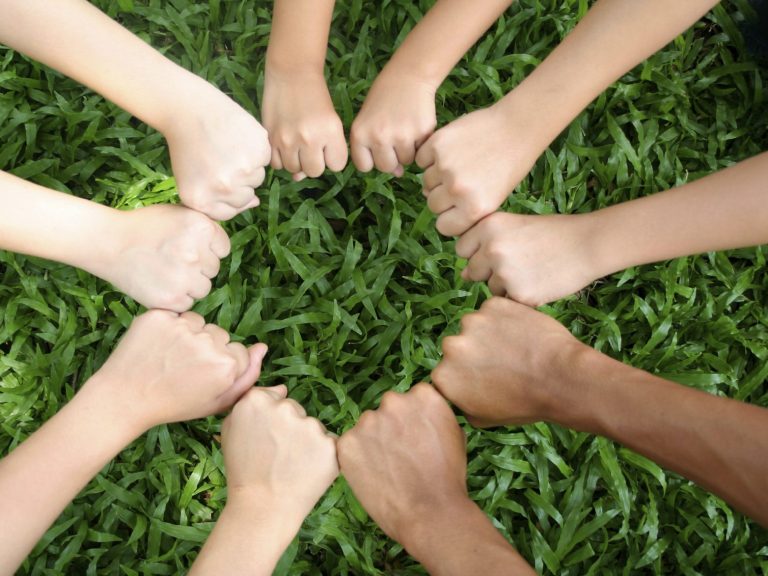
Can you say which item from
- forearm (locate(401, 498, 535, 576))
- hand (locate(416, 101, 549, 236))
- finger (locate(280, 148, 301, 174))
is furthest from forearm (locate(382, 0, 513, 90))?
forearm (locate(401, 498, 535, 576))

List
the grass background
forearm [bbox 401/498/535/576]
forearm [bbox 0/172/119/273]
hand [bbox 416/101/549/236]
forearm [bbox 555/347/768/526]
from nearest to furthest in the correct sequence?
forearm [bbox 555/347/768/526]
forearm [bbox 401/498/535/576]
forearm [bbox 0/172/119/273]
hand [bbox 416/101/549/236]
the grass background

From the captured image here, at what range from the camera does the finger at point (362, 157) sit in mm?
1649

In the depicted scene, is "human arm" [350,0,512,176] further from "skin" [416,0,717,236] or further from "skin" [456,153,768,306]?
"skin" [456,153,768,306]

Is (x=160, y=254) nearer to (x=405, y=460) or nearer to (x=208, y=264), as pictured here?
(x=208, y=264)

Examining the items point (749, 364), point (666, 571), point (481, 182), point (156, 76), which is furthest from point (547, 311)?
point (156, 76)

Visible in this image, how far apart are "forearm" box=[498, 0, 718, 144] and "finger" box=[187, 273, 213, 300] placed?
0.71m

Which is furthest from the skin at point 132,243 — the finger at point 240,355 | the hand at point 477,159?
the hand at point 477,159

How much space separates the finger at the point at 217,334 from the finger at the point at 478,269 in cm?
53

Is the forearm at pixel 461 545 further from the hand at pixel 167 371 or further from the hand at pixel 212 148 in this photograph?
the hand at pixel 212 148

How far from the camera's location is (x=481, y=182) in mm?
1568

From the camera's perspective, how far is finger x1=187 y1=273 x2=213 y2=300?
5.18ft

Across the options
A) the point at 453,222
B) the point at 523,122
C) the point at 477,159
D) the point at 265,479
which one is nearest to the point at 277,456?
the point at 265,479

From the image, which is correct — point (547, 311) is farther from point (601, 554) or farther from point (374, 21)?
point (374, 21)

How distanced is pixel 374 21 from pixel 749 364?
1215mm
